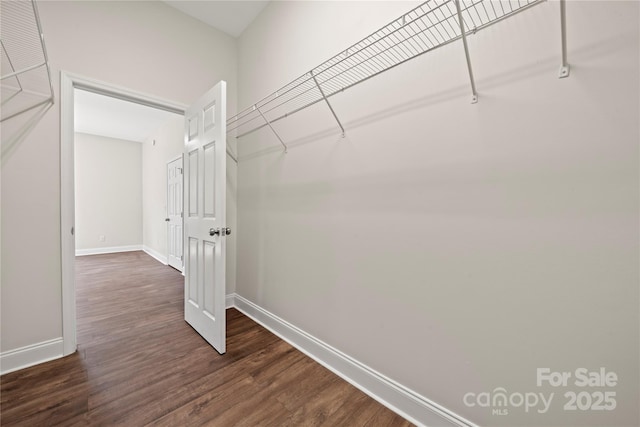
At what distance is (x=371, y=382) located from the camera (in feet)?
4.61

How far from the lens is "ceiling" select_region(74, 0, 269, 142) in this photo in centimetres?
220

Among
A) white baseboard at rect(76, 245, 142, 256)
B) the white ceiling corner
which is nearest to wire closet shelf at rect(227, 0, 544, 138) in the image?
the white ceiling corner

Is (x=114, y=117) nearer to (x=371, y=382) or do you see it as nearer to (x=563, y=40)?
(x=371, y=382)

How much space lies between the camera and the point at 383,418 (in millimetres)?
1250

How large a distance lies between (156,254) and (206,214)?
13.7 ft

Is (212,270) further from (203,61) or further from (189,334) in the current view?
(203,61)

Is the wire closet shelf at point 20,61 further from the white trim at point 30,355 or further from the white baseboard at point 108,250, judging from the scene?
the white baseboard at point 108,250

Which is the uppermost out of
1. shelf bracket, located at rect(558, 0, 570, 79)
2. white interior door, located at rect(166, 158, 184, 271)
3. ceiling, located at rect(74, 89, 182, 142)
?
ceiling, located at rect(74, 89, 182, 142)

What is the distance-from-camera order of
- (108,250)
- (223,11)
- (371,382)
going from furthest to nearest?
(108,250), (223,11), (371,382)

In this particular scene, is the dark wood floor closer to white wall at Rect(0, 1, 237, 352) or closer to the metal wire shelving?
white wall at Rect(0, 1, 237, 352)

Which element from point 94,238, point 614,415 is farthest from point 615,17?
point 94,238

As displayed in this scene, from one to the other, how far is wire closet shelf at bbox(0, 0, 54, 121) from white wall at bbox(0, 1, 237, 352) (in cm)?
6

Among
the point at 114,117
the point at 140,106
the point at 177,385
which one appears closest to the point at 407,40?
the point at 177,385

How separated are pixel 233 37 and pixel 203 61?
0.50 meters
